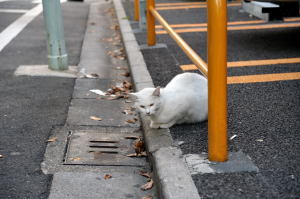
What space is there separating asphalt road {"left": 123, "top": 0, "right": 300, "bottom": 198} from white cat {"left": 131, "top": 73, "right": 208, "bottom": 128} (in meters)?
0.09

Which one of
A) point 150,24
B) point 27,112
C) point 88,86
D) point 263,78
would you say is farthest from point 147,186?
point 150,24

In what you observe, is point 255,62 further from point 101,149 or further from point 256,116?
point 101,149

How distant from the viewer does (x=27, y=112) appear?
4625 millimetres

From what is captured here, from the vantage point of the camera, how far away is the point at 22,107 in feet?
15.6

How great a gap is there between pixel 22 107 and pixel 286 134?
2402 mm

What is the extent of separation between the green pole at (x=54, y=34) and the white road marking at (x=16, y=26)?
164 cm

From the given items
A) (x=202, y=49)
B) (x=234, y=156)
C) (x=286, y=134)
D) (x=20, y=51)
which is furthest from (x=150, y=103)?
(x=20, y=51)

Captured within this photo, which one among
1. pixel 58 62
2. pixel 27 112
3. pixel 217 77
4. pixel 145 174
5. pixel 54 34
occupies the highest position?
pixel 217 77

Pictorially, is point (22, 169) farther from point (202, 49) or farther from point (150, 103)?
point (202, 49)

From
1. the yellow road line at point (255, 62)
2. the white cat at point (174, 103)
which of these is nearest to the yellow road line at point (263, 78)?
the yellow road line at point (255, 62)

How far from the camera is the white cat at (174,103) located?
369 centimetres

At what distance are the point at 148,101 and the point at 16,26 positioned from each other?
601 centimetres

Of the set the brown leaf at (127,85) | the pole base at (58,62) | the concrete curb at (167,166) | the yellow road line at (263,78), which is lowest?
the brown leaf at (127,85)

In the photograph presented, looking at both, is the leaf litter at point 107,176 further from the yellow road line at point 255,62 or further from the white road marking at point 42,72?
the white road marking at point 42,72
